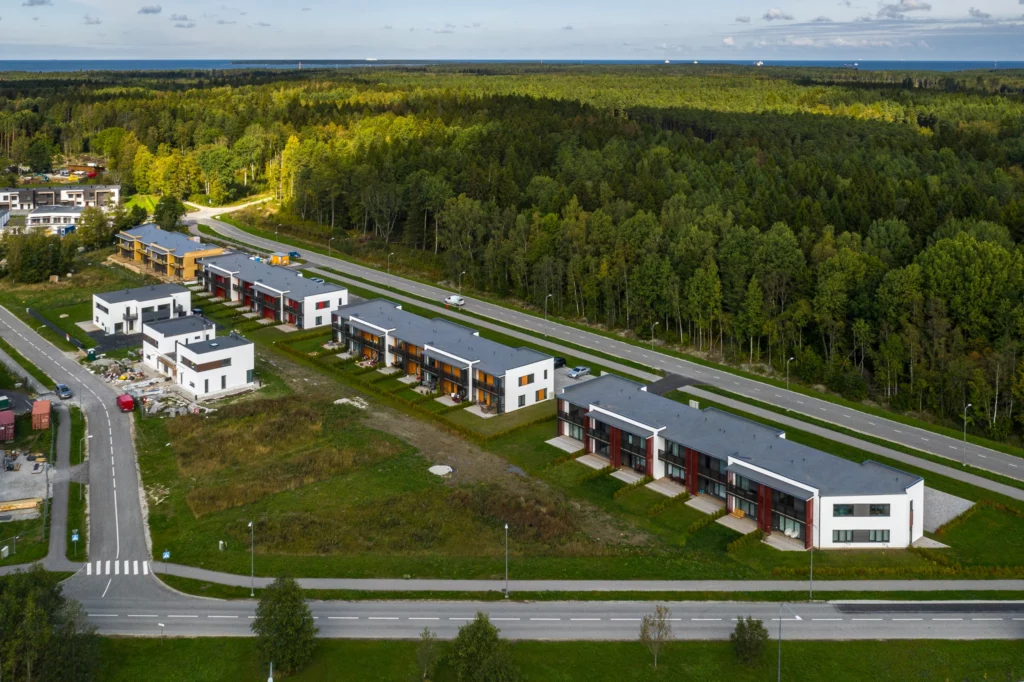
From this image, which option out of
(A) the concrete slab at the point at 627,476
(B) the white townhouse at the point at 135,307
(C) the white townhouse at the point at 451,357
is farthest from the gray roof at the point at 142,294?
(A) the concrete slab at the point at 627,476

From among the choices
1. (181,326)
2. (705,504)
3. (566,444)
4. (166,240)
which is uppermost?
(166,240)

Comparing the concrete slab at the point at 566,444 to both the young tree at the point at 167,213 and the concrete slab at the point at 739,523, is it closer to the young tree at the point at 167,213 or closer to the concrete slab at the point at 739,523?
the concrete slab at the point at 739,523

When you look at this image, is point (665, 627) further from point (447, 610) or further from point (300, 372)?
point (300, 372)

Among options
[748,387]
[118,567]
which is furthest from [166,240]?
[748,387]

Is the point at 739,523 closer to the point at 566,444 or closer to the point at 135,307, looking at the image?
the point at 566,444

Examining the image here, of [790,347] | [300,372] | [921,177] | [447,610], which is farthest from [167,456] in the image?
[921,177]

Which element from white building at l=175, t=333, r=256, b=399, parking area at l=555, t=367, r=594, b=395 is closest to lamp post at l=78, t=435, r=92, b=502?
white building at l=175, t=333, r=256, b=399
